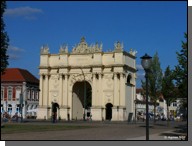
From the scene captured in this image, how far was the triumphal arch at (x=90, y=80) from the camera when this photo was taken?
64.1 m

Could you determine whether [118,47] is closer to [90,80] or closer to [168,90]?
[90,80]

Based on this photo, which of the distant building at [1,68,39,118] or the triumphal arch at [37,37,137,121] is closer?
the triumphal arch at [37,37,137,121]

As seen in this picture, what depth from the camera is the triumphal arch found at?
64062 millimetres

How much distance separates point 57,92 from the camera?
68625 mm

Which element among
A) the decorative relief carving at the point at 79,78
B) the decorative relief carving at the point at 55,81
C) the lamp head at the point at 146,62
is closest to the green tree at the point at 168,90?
the decorative relief carving at the point at 79,78

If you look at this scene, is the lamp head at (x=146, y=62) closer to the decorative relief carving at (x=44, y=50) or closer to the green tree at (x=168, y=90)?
the green tree at (x=168, y=90)

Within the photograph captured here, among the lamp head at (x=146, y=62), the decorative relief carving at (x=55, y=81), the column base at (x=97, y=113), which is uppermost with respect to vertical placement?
the decorative relief carving at (x=55, y=81)

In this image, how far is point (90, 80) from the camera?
66.3m

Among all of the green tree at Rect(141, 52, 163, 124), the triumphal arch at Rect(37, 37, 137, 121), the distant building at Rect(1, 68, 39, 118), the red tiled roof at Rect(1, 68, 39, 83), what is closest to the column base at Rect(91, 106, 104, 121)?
the triumphal arch at Rect(37, 37, 137, 121)

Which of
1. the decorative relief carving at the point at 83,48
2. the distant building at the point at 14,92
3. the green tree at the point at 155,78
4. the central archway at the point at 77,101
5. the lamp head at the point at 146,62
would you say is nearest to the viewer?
the lamp head at the point at 146,62

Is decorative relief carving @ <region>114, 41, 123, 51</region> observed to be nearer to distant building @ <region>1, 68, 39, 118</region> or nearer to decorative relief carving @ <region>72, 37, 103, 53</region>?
decorative relief carving @ <region>72, 37, 103, 53</region>

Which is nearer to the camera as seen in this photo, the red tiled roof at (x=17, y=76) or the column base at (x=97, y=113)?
the column base at (x=97, y=113)
